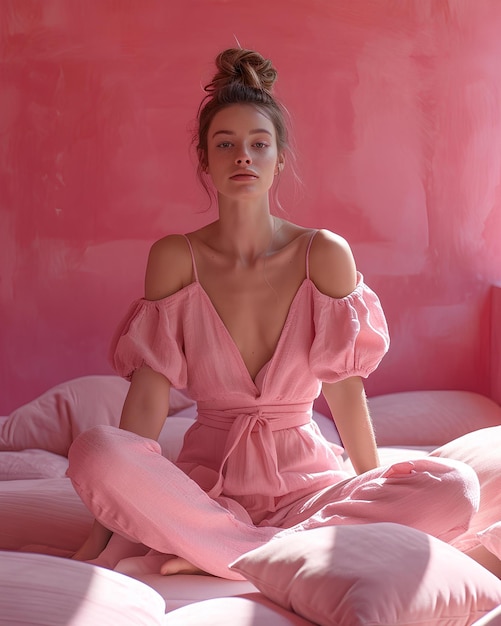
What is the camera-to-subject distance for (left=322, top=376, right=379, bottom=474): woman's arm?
2.40m

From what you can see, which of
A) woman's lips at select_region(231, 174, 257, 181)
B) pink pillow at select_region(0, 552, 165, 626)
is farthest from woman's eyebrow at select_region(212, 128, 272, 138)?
pink pillow at select_region(0, 552, 165, 626)

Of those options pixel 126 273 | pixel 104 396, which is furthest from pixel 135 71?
pixel 104 396

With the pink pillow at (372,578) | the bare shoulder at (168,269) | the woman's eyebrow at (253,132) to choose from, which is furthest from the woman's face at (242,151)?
the pink pillow at (372,578)

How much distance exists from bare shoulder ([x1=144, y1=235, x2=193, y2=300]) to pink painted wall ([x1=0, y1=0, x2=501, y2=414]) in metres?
1.27

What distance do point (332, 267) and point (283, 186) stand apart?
57.2 inches

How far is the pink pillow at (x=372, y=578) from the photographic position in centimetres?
152

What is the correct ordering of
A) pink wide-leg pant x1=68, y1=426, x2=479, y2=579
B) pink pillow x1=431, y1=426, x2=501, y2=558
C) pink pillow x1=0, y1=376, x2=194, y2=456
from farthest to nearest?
pink pillow x1=0, y1=376, x2=194, y2=456
pink pillow x1=431, y1=426, x2=501, y2=558
pink wide-leg pant x1=68, y1=426, x2=479, y2=579

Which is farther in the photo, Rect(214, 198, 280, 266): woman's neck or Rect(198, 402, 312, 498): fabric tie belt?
Rect(214, 198, 280, 266): woman's neck

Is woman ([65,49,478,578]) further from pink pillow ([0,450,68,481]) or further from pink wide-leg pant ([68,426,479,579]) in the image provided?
pink pillow ([0,450,68,481])

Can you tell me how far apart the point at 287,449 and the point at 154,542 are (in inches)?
17.7

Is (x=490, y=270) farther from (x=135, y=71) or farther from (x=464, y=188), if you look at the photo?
(x=135, y=71)

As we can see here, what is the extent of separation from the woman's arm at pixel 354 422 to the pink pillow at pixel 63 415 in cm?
108

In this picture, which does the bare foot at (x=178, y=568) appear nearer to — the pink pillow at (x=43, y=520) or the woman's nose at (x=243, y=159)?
the pink pillow at (x=43, y=520)

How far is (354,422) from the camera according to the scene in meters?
2.41
